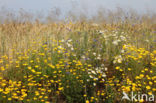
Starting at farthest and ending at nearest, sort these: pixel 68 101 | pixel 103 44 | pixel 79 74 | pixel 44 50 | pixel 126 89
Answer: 1. pixel 103 44
2. pixel 44 50
3. pixel 79 74
4. pixel 68 101
5. pixel 126 89

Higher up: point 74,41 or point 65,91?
point 74,41

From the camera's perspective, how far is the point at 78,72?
3.63 metres

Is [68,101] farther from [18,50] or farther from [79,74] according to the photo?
[18,50]

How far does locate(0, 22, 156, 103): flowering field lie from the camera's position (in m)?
3.15

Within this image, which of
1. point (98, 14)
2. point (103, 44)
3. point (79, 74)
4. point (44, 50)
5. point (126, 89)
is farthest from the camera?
point (98, 14)

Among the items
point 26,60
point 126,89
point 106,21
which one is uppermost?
point 106,21

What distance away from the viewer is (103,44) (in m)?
4.86

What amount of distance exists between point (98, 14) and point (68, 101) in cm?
429

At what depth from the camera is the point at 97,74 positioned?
3.70m

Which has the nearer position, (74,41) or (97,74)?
(97,74)

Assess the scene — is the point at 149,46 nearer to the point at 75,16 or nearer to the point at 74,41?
the point at 74,41

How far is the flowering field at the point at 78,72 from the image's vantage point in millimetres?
3152

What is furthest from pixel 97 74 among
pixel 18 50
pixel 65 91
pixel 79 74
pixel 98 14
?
pixel 98 14

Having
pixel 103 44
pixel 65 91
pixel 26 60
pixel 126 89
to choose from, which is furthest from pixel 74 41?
pixel 126 89
